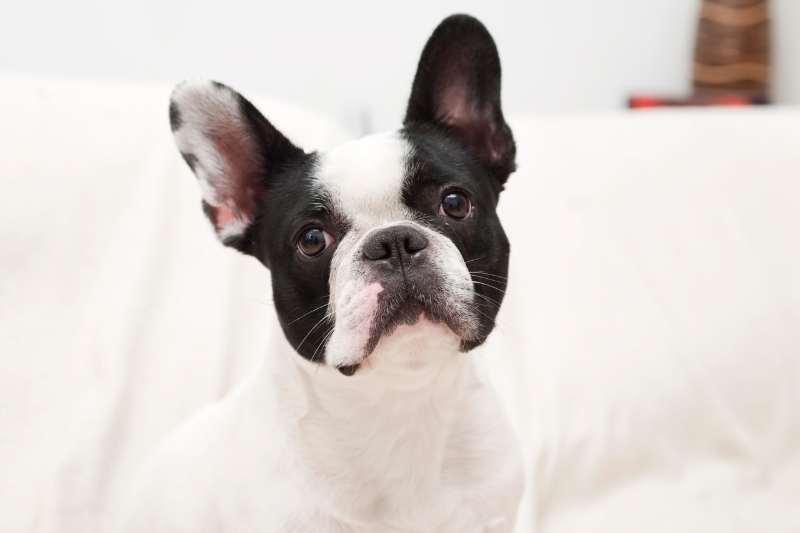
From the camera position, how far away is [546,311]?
7.27 feet

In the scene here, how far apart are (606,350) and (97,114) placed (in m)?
1.66

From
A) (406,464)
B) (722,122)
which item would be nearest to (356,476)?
(406,464)

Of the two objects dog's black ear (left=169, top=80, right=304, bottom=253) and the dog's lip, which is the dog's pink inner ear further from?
the dog's lip

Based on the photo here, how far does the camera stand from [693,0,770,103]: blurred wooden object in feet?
11.2

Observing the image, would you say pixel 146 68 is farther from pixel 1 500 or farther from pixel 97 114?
pixel 1 500

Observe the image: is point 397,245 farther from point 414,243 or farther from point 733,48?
point 733,48

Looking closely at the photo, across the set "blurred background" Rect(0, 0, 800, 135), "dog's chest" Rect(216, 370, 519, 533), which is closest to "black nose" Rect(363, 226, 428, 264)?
"dog's chest" Rect(216, 370, 519, 533)

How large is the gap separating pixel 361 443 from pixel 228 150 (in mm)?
589

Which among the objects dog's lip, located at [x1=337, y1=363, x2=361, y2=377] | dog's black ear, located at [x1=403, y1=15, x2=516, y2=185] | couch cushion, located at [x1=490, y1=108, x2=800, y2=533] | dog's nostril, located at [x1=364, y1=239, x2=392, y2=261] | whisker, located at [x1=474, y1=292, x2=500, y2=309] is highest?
dog's black ear, located at [x1=403, y1=15, x2=516, y2=185]

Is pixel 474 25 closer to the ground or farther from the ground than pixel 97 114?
farther from the ground

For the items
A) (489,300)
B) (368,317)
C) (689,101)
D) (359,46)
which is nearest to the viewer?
(368,317)

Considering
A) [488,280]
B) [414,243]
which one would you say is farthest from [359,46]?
[414,243]

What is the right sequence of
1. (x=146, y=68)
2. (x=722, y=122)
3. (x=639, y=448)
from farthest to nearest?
1. (x=146, y=68)
2. (x=722, y=122)
3. (x=639, y=448)

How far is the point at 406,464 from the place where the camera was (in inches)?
49.0
